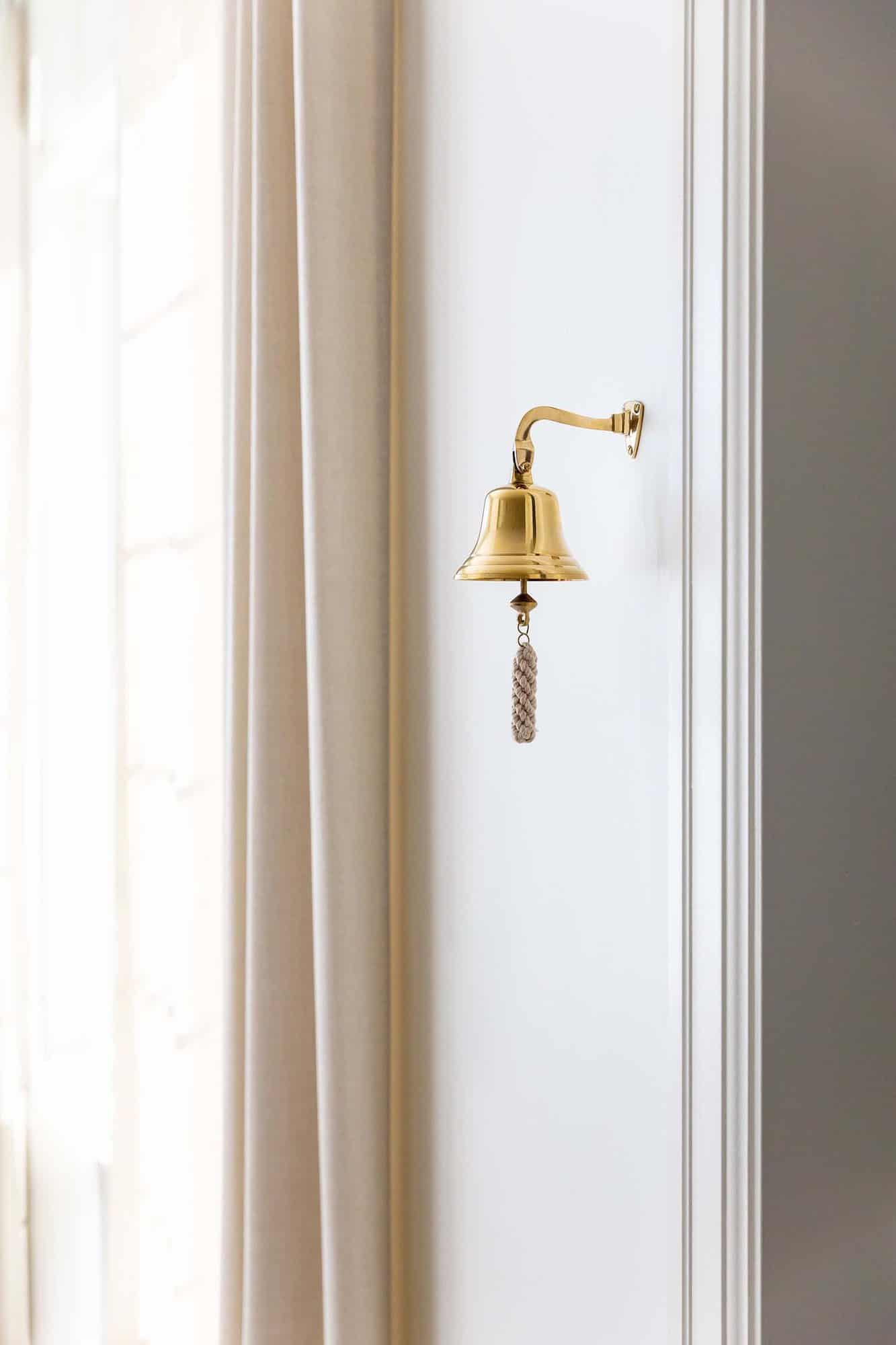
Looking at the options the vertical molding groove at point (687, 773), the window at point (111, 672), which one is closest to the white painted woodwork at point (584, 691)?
the vertical molding groove at point (687, 773)

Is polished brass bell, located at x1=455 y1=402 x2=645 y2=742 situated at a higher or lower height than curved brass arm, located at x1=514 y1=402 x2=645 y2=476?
lower

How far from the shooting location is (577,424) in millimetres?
812

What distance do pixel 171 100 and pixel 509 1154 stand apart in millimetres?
1382

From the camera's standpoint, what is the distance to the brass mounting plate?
2.68 feet

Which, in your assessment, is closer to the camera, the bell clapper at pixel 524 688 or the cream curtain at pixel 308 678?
the bell clapper at pixel 524 688

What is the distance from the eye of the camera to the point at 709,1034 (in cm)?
75

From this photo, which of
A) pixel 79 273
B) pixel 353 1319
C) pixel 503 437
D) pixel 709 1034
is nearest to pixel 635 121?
pixel 503 437

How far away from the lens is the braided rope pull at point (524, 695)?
0.79 m

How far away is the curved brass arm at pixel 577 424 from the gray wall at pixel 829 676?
115 mm

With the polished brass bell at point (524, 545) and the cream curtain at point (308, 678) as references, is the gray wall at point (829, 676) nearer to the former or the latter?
the polished brass bell at point (524, 545)

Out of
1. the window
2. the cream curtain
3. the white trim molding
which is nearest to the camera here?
the white trim molding

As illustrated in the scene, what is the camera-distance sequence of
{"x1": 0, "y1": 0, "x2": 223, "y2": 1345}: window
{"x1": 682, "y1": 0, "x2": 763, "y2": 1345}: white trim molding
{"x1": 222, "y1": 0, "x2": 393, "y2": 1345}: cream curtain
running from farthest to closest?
{"x1": 0, "y1": 0, "x2": 223, "y2": 1345}: window → {"x1": 222, "y1": 0, "x2": 393, "y2": 1345}: cream curtain → {"x1": 682, "y1": 0, "x2": 763, "y2": 1345}: white trim molding

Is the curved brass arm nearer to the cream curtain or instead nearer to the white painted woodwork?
the white painted woodwork

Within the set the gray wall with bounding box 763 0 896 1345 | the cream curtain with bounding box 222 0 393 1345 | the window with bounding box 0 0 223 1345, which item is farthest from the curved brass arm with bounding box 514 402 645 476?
the window with bounding box 0 0 223 1345
